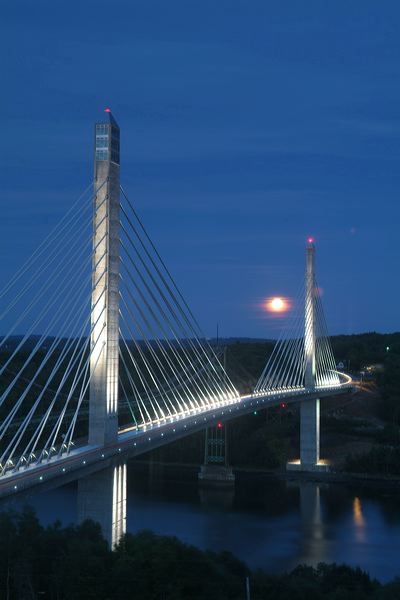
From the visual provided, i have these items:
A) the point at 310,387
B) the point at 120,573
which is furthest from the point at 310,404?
the point at 120,573

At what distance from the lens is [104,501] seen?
16.5 m

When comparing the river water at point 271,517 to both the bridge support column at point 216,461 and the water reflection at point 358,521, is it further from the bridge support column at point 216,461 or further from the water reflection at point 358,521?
the bridge support column at point 216,461

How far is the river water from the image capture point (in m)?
20.7

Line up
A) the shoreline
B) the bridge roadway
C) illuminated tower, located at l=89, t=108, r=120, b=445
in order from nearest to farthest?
the bridge roadway → illuminated tower, located at l=89, t=108, r=120, b=445 → the shoreline

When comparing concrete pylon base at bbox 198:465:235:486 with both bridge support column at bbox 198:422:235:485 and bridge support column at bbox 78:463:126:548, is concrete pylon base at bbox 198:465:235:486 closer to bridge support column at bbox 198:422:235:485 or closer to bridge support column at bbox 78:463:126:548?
bridge support column at bbox 198:422:235:485

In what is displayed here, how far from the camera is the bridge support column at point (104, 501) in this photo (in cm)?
1628

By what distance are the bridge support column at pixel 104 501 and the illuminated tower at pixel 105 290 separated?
0.61m

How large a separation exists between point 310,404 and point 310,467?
267 cm

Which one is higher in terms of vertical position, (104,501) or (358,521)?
(104,501)

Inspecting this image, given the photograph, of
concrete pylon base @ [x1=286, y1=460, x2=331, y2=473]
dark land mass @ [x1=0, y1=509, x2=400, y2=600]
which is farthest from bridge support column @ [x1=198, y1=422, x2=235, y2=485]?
dark land mass @ [x1=0, y1=509, x2=400, y2=600]

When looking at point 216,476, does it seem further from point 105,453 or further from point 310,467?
point 105,453

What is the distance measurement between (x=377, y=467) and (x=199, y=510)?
33.7 ft

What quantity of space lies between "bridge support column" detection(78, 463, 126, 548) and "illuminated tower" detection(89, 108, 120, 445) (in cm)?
61

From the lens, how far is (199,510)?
A: 1032 inches
